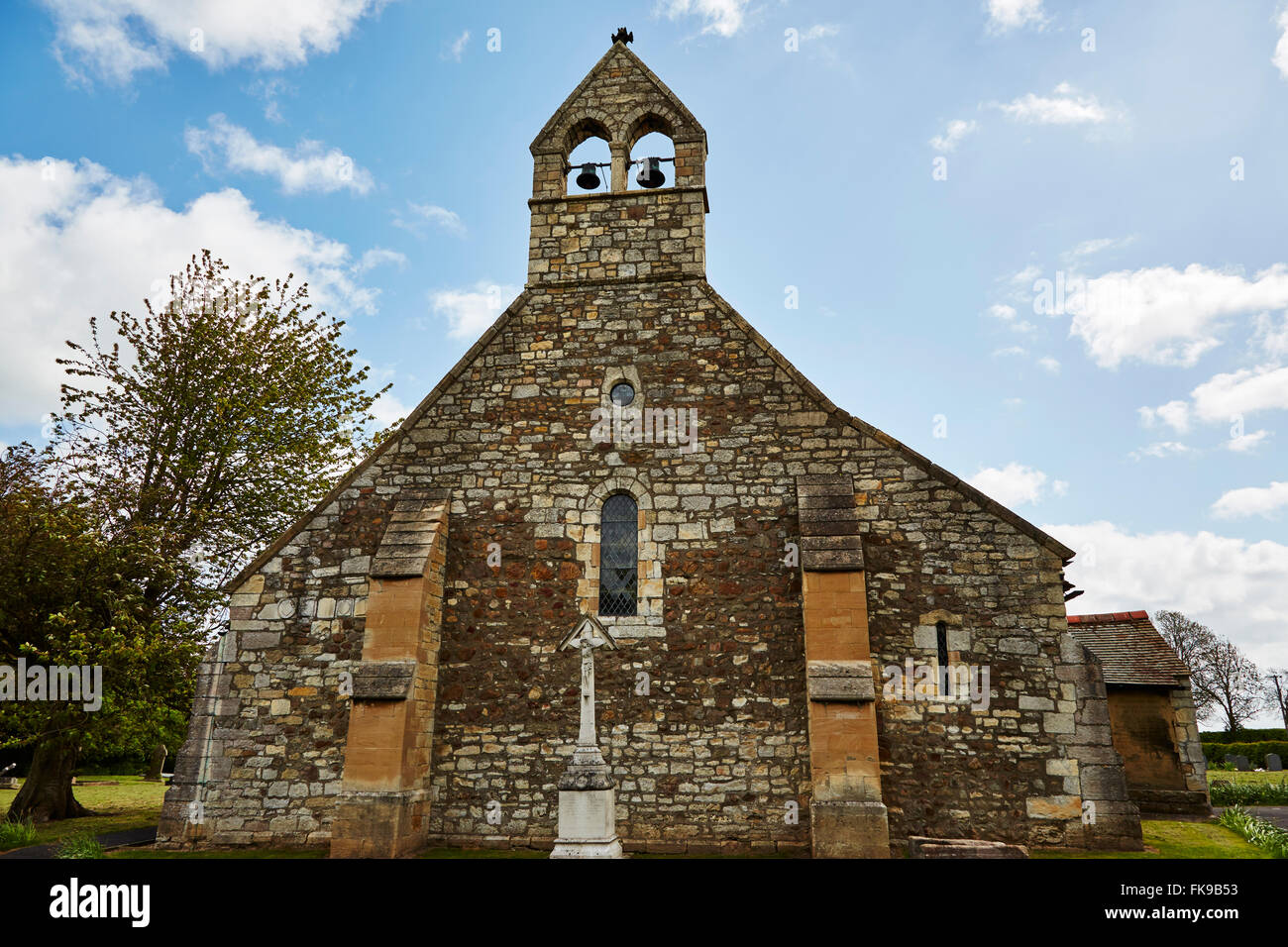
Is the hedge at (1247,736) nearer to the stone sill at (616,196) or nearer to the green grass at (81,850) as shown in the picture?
the stone sill at (616,196)

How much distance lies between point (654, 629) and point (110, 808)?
52.6 ft

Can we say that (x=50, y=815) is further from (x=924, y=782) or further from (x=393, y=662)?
(x=924, y=782)

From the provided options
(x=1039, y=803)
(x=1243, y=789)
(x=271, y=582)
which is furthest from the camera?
(x=1243, y=789)

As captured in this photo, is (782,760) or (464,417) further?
(464,417)

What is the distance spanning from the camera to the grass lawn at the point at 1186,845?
378 inches

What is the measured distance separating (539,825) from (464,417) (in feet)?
20.8

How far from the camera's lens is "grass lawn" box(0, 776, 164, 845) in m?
14.3

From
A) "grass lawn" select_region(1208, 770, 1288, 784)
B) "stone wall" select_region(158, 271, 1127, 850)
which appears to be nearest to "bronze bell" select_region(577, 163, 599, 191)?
"stone wall" select_region(158, 271, 1127, 850)

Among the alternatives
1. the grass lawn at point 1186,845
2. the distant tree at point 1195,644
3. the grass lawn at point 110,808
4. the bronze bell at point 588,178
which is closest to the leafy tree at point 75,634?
the grass lawn at point 110,808

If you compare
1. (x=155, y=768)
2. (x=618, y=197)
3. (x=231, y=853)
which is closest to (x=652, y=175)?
(x=618, y=197)

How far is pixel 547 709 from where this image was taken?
1105 centimetres

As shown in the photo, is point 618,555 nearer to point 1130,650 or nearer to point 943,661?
point 943,661

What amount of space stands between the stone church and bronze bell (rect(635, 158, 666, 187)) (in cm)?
122

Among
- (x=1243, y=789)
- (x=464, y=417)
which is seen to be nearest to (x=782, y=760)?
(x=464, y=417)
